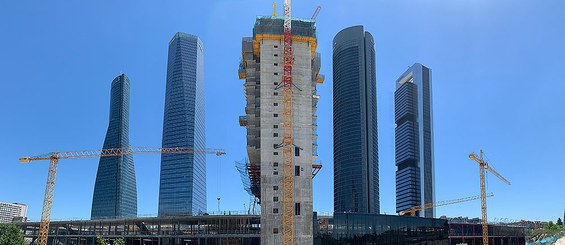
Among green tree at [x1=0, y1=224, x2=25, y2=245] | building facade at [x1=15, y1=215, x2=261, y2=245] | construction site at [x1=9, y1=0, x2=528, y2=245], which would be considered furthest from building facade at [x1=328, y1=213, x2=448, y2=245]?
green tree at [x1=0, y1=224, x2=25, y2=245]

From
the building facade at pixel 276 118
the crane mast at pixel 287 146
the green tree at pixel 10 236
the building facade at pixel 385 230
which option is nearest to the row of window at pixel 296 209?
the building facade at pixel 276 118

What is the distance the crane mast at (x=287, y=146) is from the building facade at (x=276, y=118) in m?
1.39

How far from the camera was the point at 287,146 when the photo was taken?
127250mm

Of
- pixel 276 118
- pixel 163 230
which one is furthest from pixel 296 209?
pixel 163 230

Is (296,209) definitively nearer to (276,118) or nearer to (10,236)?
(276,118)

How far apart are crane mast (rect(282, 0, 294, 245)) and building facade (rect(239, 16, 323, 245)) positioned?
1.39 m

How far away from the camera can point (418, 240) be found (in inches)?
5379

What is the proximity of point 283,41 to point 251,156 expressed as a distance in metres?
32.3

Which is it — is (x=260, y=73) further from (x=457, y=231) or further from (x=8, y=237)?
(x=457, y=231)

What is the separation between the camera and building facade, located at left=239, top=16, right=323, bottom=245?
12538cm

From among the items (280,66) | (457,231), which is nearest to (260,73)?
(280,66)

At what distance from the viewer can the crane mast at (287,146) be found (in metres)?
124

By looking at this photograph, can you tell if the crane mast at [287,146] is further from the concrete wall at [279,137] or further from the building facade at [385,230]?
the building facade at [385,230]

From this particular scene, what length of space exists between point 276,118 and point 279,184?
A: 16.6 meters
